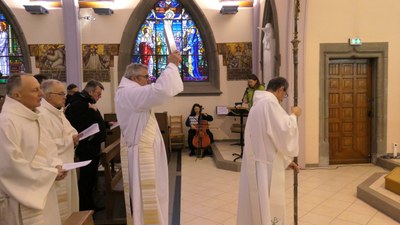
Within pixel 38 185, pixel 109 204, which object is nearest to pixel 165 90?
pixel 38 185

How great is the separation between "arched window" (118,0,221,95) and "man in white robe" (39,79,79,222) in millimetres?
6081

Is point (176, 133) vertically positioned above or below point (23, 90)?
below

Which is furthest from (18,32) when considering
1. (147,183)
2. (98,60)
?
(147,183)

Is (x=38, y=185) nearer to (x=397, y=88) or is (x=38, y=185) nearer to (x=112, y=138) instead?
(x=112, y=138)

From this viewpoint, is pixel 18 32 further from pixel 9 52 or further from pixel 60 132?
pixel 60 132

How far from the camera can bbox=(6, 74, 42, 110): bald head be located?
2256 millimetres

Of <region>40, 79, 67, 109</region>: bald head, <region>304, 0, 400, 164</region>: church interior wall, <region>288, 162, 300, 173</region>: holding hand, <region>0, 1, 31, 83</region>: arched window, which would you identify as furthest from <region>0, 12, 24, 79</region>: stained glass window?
<region>288, 162, 300, 173</region>: holding hand

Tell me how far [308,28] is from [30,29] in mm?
7246

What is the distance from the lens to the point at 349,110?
7.04m

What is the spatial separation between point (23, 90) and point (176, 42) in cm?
777

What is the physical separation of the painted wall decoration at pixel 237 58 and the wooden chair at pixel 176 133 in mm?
1910

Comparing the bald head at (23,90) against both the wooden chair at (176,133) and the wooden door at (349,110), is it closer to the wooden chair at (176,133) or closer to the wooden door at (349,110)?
the wooden door at (349,110)

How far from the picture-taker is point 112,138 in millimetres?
7855

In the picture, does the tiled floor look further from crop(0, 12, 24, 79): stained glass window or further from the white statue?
crop(0, 12, 24, 79): stained glass window
